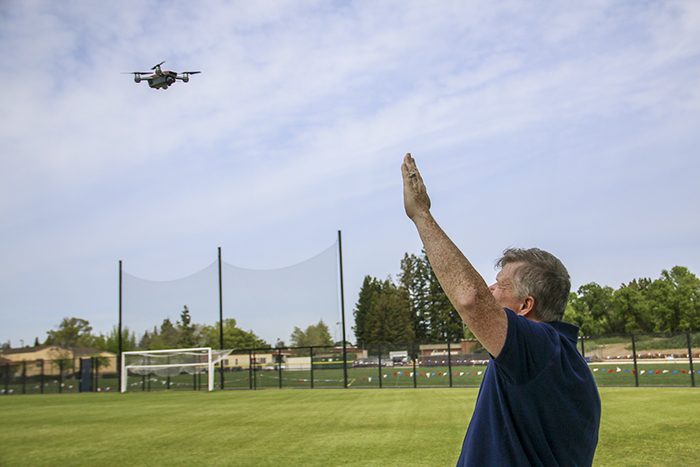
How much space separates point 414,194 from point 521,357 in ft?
2.00

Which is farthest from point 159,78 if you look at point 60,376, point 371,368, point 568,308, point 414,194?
point 568,308

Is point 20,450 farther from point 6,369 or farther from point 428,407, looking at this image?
point 6,369

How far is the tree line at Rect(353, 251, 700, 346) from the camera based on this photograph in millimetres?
53688

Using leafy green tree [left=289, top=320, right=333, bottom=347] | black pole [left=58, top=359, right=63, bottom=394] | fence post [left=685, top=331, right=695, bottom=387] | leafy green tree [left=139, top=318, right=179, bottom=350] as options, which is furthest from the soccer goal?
fence post [left=685, top=331, right=695, bottom=387]

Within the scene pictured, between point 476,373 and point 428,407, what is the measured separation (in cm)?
1237

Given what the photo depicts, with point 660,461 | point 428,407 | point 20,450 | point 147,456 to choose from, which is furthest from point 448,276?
point 428,407

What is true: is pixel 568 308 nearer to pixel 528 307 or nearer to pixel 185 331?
pixel 185 331

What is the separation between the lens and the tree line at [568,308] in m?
53.7

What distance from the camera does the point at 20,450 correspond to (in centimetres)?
887

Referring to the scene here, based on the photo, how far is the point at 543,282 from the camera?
1941 millimetres

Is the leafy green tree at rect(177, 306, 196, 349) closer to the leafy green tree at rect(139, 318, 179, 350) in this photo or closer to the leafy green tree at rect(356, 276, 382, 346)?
the leafy green tree at rect(139, 318, 179, 350)

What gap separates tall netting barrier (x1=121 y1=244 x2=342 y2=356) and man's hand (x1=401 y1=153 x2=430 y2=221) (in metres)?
26.0

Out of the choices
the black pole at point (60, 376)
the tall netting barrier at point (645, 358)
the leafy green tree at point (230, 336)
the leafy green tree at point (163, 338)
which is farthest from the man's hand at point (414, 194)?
the black pole at point (60, 376)

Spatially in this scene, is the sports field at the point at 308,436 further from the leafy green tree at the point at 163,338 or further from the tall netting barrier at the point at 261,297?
the leafy green tree at the point at 163,338
